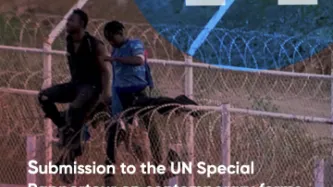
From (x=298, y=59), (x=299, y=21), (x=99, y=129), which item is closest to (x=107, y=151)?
(x=99, y=129)

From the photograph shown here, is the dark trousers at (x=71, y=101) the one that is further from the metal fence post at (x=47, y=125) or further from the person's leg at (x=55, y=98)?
the metal fence post at (x=47, y=125)

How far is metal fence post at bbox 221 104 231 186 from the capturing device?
226 inches

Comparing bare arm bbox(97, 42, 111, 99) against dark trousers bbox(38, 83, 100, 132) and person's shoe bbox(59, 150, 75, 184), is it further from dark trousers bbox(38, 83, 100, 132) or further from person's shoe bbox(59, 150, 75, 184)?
person's shoe bbox(59, 150, 75, 184)

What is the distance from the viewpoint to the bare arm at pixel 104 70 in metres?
6.62

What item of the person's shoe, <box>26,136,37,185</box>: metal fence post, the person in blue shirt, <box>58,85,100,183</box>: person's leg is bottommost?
the person's shoe

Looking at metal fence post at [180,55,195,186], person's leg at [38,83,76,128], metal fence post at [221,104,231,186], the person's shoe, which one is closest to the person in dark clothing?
person's leg at [38,83,76,128]

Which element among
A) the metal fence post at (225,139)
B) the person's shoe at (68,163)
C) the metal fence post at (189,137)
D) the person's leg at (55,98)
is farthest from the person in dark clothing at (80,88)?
the metal fence post at (225,139)

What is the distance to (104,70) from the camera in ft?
21.8

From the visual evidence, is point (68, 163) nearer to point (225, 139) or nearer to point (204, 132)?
point (204, 132)

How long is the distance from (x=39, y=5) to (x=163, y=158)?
739 centimetres

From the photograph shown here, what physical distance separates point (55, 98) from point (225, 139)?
1.47m

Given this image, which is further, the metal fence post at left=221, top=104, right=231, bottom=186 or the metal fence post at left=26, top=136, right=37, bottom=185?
the metal fence post at left=26, top=136, right=37, bottom=185

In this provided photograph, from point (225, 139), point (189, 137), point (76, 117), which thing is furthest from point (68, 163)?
point (225, 139)

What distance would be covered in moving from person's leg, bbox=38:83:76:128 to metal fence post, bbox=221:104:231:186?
52.2 inches
